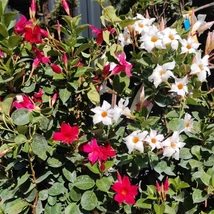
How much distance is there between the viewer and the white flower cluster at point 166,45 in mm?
1367

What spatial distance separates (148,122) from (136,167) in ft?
0.55

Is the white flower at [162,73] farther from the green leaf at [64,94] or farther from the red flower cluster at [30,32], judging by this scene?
the red flower cluster at [30,32]

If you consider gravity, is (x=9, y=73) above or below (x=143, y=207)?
above

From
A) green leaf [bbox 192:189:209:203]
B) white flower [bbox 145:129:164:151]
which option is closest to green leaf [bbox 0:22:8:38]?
white flower [bbox 145:129:164:151]

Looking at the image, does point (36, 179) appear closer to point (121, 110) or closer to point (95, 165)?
point (95, 165)

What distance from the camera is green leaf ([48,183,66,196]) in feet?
4.70

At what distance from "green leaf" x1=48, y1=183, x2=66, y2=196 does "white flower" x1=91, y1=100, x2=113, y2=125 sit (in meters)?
0.27

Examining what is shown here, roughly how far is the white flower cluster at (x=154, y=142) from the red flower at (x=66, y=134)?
166 millimetres

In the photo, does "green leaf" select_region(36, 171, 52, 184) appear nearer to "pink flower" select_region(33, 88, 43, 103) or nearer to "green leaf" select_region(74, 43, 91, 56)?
"pink flower" select_region(33, 88, 43, 103)

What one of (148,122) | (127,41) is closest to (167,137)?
(148,122)

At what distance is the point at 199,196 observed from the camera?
1.42 meters

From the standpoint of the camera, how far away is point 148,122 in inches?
55.4

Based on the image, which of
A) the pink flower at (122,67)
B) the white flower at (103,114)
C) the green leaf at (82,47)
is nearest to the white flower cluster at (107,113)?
the white flower at (103,114)

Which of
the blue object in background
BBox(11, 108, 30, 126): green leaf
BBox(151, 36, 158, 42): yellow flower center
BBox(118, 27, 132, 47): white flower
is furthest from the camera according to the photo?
the blue object in background
